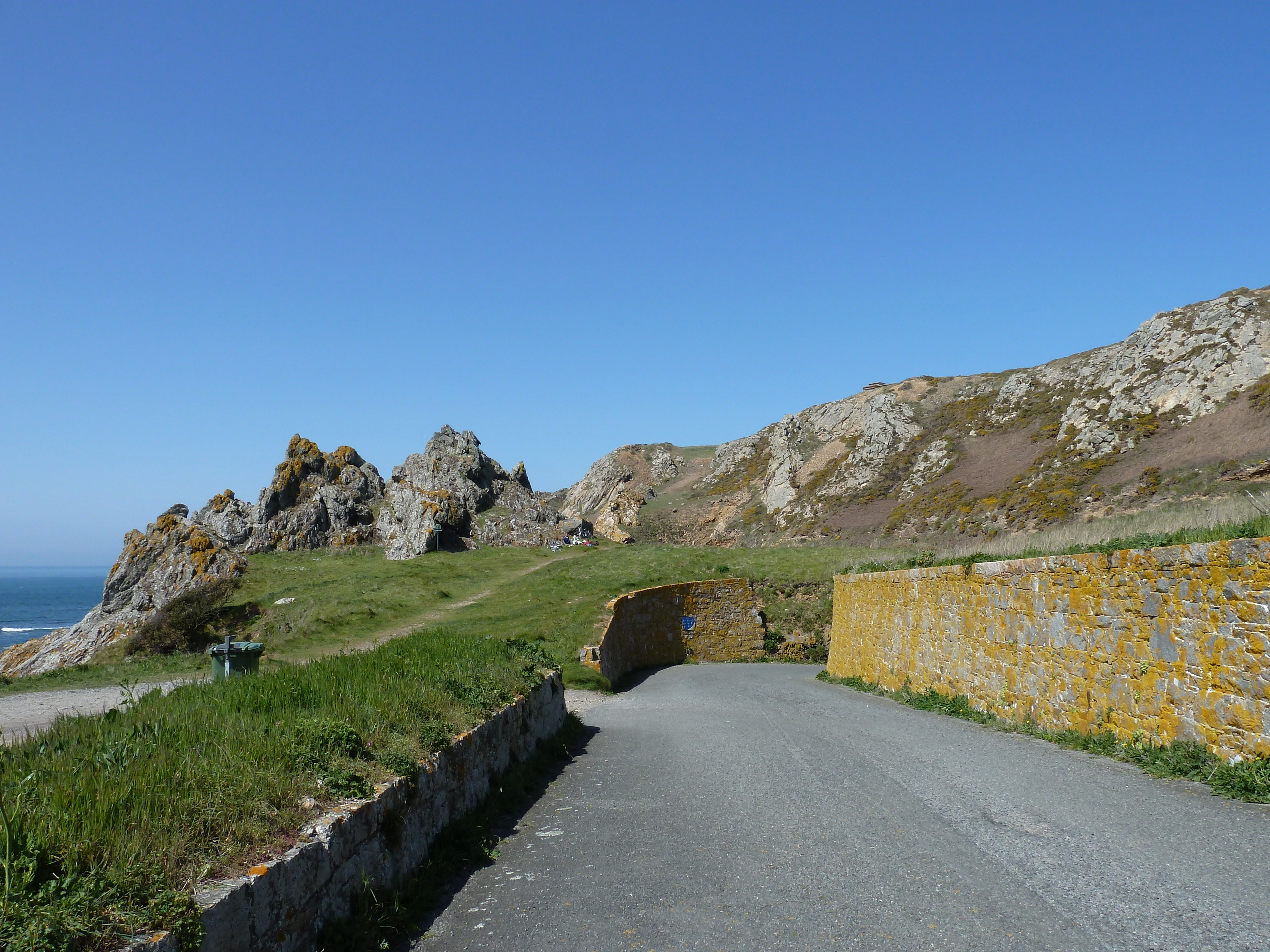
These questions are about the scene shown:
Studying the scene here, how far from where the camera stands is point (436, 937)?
4824 mm

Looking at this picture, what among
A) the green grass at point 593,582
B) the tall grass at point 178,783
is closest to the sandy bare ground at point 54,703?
the tall grass at point 178,783

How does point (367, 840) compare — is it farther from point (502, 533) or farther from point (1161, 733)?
point (502, 533)

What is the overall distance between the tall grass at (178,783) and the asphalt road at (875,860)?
51.4 inches

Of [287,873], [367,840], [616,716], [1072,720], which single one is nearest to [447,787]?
[367,840]

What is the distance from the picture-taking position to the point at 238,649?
571 inches

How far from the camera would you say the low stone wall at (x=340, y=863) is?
3525 mm

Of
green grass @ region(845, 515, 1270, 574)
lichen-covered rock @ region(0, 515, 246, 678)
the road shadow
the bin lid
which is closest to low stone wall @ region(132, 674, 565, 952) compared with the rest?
green grass @ region(845, 515, 1270, 574)

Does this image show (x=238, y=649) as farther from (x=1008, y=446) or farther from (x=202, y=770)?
(x=1008, y=446)

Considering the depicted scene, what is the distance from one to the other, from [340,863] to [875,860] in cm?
376

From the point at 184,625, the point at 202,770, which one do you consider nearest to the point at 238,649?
the point at 202,770

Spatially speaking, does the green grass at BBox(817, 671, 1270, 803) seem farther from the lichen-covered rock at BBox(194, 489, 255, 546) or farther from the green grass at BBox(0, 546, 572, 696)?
the lichen-covered rock at BBox(194, 489, 255, 546)

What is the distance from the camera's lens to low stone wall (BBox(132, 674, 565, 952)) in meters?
3.53

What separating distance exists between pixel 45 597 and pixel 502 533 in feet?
649

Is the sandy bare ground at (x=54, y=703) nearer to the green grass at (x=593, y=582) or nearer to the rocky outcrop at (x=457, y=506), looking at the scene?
the green grass at (x=593, y=582)
